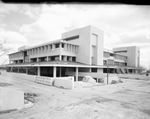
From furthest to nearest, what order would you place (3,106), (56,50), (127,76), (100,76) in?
(127,76), (56,50), (100,76), (3,106)

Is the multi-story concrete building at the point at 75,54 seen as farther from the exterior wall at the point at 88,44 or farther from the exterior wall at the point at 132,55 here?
the exterior wall at the point at 132,55

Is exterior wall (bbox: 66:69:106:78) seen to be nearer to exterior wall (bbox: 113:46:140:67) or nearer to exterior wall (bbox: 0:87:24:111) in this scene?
exterior wall (bbox: 0:87:24:111)

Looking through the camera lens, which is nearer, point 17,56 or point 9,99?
point 9,99

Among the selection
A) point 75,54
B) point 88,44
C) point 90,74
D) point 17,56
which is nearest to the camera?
point 90,74

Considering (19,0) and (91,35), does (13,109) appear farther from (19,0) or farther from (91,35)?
(91,35)

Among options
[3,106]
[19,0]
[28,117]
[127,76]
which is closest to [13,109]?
[3,106]

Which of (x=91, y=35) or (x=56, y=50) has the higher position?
(x=91, y=35)

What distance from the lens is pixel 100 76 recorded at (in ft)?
88.3

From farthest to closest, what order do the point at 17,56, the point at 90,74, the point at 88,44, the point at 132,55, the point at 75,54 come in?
the point at 132,55 → the point at 17,56 → the point at 75,54 → the point at 88,44 → the point at 90,74

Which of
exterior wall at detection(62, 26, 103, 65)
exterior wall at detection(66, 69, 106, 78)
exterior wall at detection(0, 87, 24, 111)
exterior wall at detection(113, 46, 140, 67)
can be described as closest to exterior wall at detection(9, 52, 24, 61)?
exterior wall at detection(62, 26, 103, 65)

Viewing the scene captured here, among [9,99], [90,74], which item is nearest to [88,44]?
[90,74]

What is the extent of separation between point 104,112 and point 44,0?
6.76 metres

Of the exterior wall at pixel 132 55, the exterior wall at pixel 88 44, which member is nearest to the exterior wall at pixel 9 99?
the exterior wall at pixel 88 44

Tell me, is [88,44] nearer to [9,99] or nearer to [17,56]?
[9,99]
